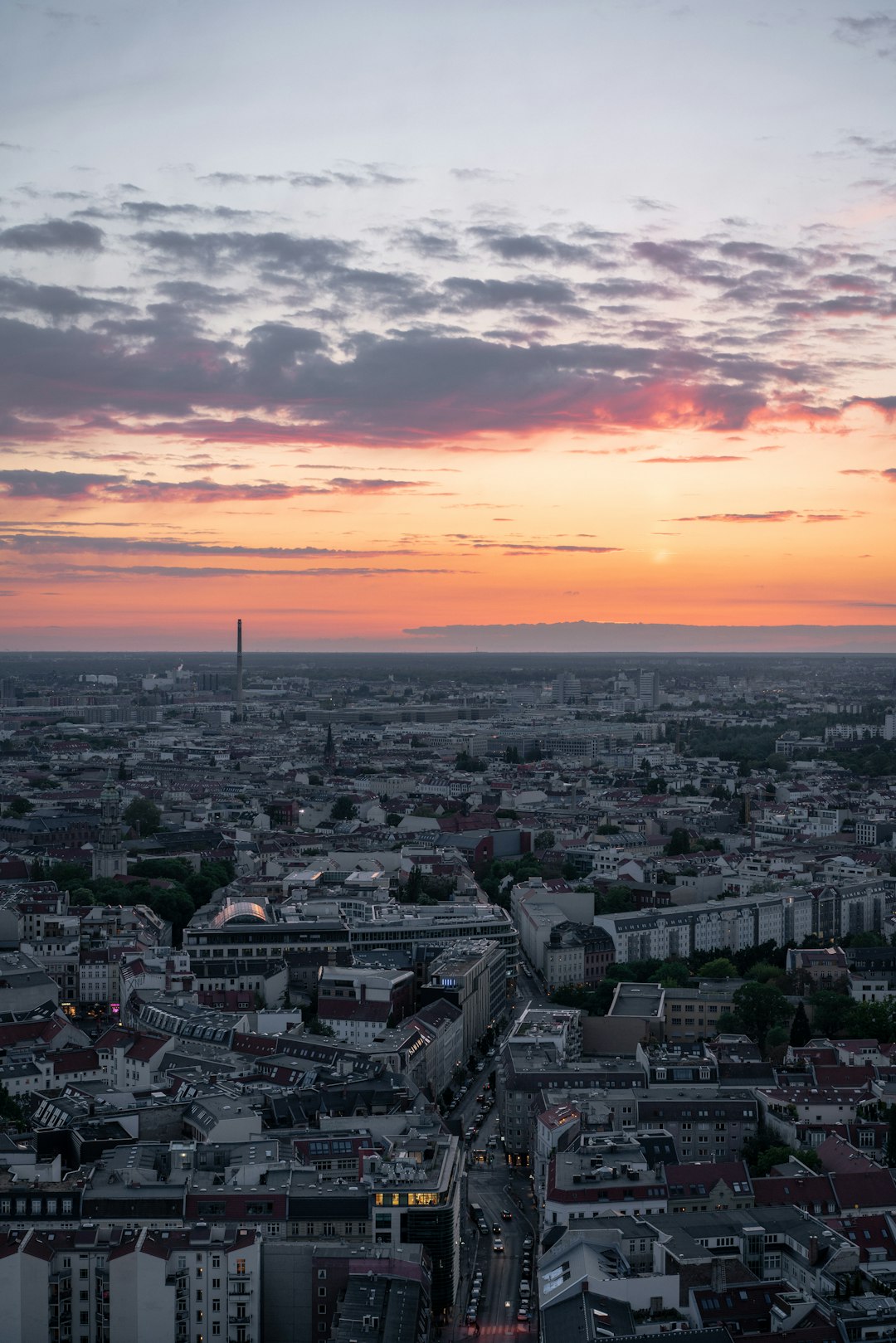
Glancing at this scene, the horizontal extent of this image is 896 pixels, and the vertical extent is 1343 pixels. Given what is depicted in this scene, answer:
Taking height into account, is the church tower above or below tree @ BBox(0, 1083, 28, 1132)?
above

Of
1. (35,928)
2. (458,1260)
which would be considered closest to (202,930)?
(35,928)

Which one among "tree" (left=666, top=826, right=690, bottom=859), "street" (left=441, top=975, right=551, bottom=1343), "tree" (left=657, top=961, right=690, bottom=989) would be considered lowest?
"street" (left=441, top=975, right=551, bottom=1343)

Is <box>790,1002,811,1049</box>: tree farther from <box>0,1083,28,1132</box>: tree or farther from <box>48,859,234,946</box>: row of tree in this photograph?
<box>48,859,234,946</box>: row of tree

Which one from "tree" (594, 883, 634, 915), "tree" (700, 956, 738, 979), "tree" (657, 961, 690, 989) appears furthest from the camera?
"tree" (594, 883, 634, 915)

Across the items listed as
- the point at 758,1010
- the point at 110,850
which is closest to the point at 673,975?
the point at 758,1010

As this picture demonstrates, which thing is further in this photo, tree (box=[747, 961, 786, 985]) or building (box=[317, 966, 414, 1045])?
tree (box=[747, 961, 786, 985])

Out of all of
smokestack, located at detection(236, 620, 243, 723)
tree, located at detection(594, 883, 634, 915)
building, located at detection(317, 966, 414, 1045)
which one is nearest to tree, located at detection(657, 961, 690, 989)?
building, located at detection(317, 966, 414, 1045)

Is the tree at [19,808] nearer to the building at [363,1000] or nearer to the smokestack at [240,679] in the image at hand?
the building at [363,1000]

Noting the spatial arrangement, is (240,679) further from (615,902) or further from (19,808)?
(615,902)
